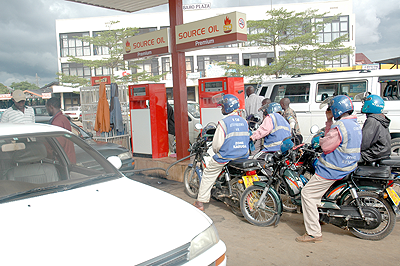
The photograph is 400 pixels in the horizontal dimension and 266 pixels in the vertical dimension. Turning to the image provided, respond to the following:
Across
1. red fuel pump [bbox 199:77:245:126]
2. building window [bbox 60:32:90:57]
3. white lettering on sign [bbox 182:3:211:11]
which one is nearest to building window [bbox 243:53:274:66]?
white lettering on sign [bbox 182:3:211:11]

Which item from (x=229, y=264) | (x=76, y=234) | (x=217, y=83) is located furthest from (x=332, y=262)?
(x=217, y=83)

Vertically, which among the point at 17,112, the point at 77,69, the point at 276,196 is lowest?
the point at 276,196

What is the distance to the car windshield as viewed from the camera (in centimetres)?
276

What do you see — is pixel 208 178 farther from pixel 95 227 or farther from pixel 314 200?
pixel 95 227

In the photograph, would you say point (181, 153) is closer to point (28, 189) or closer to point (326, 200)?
point (326, 200)

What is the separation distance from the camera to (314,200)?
3.86 meters

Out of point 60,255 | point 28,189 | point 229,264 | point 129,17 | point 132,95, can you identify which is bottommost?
point 229,264

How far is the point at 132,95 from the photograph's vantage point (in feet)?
27.0

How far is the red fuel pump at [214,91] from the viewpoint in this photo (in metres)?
7.21

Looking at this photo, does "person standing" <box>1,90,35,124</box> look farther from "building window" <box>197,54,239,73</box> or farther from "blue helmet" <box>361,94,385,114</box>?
"building window" <box>197,54,239,73</box>

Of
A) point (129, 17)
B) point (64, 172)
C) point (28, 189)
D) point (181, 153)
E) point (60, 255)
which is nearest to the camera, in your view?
point (60, 255)

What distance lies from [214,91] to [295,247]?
4.28 m

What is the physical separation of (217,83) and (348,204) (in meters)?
4.24

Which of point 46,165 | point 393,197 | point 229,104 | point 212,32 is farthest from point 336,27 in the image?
point 46,165
